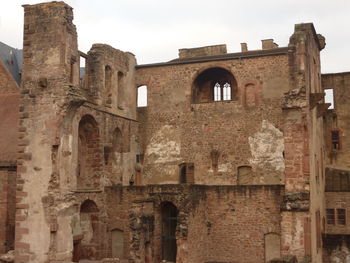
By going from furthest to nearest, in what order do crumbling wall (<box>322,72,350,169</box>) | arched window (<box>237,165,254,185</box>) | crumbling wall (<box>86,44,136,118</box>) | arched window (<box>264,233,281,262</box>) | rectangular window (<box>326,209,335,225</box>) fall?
1. crumbling wall (<box>322,72,350,169</box>)
2. arched window (<box>237,165,254,185</box>)
3. rectangular window (<box>326,209,335,225</box>)
4. crumbling wall (<box>86,44,136,118</box>)
5. arched window (<box>264,233,281,262</box>)

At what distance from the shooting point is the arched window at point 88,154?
A: 21.6 m

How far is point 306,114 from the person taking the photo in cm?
1727

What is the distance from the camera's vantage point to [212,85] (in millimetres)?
26141

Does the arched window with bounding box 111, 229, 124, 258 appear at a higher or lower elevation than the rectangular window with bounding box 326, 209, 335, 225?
lower

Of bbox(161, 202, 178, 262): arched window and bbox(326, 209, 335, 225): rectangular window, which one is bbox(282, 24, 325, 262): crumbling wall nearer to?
bbox(326, 209, 335, 225): rectangular window

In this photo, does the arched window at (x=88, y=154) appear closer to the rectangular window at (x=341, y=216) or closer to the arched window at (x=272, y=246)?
the arched window at (x=272, y=246)

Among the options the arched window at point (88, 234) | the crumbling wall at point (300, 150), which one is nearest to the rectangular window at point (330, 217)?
the crumbling wall at point (300, 150)

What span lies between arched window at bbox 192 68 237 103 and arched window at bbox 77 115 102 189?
592 centimetres

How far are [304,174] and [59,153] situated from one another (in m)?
7.85

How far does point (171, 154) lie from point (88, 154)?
4713 millimetres

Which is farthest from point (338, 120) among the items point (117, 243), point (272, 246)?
point (117, 243)

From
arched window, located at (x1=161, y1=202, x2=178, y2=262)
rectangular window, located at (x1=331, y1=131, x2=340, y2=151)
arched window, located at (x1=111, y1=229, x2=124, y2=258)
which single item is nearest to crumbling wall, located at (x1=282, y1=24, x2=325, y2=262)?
arched window, located at (x1=161, y1=202, x2=178, y2=262)

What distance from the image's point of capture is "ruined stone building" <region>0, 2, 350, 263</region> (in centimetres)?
1577

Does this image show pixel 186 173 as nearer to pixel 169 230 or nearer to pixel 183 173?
pixel 183 173
